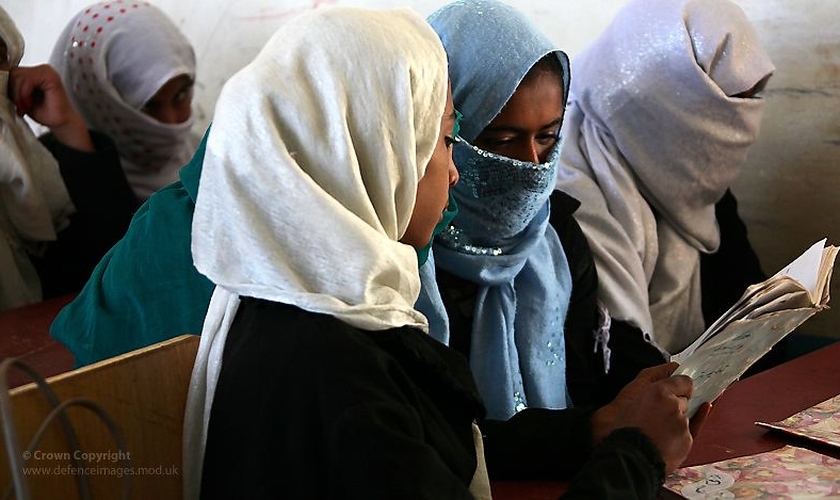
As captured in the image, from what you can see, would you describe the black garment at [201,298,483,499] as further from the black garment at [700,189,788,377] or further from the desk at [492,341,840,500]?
the black garment at [700,189,788,377]

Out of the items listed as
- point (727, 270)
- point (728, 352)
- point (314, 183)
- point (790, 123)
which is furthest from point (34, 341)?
point (790, 123)

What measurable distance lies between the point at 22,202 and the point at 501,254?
4.27 feet

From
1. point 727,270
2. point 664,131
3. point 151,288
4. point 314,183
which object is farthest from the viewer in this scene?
point 727,270

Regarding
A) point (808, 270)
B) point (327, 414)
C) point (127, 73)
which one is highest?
point (327, 414)

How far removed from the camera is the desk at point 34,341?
4.90 ft

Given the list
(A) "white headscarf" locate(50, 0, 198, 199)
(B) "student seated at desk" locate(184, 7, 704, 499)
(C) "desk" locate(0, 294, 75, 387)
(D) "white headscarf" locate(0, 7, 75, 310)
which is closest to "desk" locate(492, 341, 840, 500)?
(B) "student seated at desk" locate(184, 7, 704, 499)

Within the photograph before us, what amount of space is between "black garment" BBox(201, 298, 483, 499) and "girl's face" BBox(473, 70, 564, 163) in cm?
64

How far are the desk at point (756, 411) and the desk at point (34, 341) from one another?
751 millimetres

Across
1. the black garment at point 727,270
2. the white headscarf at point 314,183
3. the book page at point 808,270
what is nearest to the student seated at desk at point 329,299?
the white headscarf at point 314,183

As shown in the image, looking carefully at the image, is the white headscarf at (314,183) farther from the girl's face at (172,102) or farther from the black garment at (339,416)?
the girl's face at (172,102)

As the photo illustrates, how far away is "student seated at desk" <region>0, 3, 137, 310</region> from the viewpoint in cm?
223

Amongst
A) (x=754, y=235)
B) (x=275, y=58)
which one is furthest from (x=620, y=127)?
(x=275, y=58)

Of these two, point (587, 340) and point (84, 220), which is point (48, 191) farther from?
point (587, 340)

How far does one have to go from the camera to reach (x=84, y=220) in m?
2.38
